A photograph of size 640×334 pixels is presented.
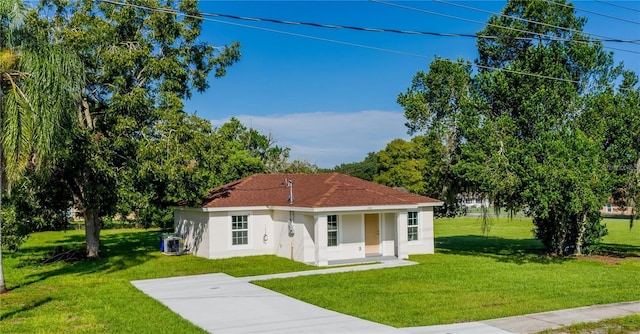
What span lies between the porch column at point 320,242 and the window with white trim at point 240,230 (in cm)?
436

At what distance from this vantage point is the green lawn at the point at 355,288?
1068cm

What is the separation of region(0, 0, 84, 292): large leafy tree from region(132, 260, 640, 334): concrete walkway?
15.5 feet

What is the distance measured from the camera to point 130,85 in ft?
72.8

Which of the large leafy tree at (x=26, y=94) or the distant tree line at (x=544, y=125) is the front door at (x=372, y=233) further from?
the large leafy tree at (x=26, y=94)

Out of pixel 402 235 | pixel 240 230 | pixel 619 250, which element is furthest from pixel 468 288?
pixel 619 250

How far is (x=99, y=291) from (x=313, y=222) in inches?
315

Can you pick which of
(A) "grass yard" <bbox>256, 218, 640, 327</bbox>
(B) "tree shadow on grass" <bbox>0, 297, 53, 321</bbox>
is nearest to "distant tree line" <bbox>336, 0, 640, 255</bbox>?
(A) "grass yard" <bbox>256, 218, 640, 327</bbox>

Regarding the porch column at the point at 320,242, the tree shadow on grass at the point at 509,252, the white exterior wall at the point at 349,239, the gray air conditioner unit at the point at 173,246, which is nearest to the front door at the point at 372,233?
the white exterior wall at the point at 349,239

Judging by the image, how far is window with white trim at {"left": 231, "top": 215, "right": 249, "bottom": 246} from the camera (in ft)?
70.7

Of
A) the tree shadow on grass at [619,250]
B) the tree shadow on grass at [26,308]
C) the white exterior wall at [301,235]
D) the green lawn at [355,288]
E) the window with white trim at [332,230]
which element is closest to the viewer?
the green lawn at [355,288]

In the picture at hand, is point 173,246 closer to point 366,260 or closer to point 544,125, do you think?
point 366,260

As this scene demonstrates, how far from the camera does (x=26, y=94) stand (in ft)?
44.8

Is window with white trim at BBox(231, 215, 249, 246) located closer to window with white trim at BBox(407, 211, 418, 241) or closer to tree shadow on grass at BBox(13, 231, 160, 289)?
tree shadow on grass at BBox(13, 231, 160, 289)

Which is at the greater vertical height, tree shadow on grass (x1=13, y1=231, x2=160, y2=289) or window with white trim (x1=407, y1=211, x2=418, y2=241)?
window with white trim (x1=407, y1=211, x2=418, y2=241)
